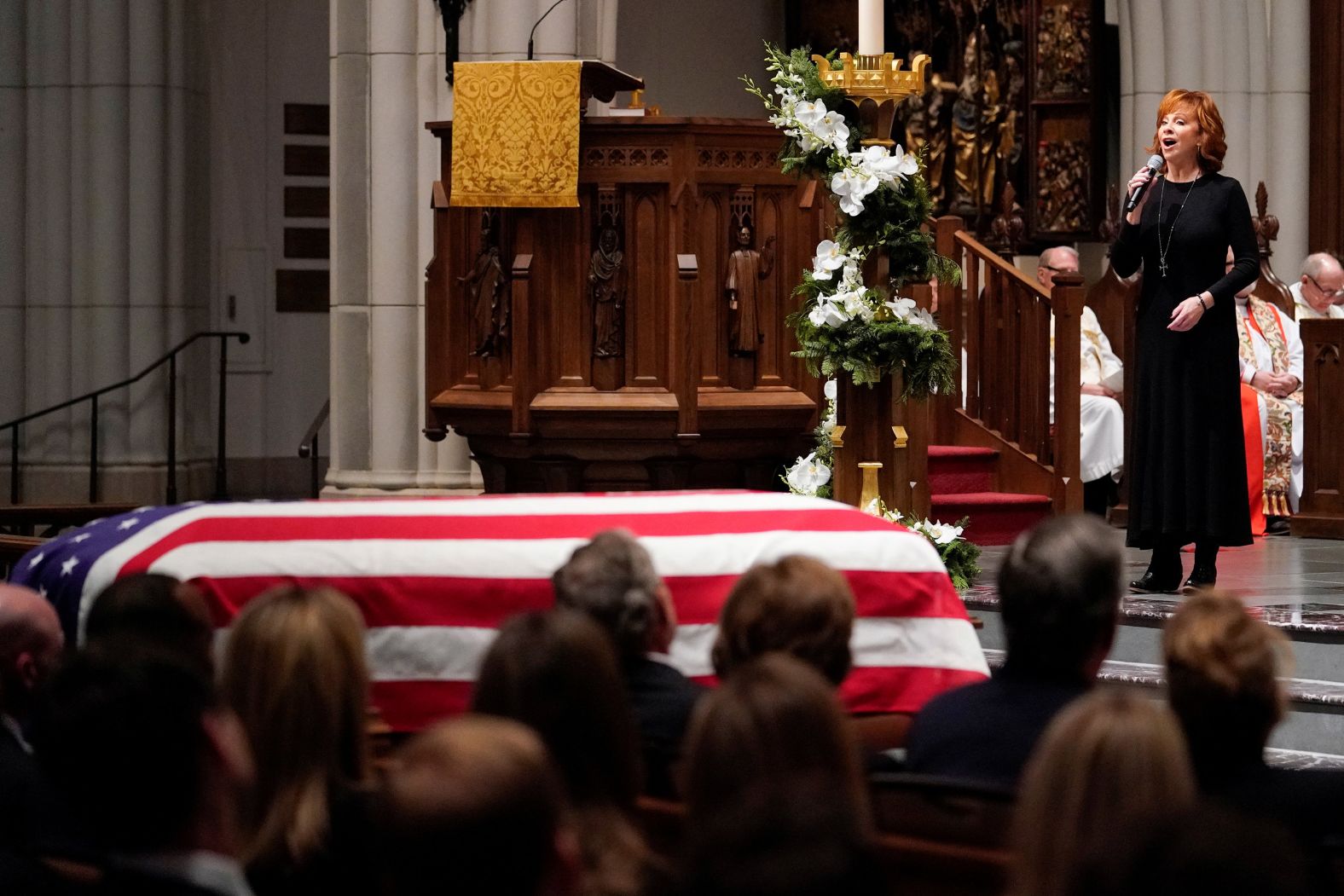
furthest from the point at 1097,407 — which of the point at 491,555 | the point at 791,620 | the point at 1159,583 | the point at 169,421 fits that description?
the point at 791,620

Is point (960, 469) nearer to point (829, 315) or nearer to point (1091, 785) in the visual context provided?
point (829, 315)

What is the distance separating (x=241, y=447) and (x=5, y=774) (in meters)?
9.80

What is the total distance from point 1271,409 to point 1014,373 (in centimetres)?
182

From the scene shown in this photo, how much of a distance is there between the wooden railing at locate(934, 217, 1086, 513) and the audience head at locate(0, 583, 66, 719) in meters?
5.69

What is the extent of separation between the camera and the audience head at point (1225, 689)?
8.77ft

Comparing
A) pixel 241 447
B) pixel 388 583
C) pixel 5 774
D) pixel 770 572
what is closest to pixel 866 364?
pixel 388 583

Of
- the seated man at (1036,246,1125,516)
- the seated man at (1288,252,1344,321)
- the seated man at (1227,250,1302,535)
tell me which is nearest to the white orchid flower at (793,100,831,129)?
the seated man at (1036,246,1125,516)

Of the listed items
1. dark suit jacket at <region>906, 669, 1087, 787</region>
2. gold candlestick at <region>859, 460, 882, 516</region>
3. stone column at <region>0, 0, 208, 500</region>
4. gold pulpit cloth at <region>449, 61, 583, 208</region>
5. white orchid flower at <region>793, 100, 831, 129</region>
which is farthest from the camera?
stone column at <region>0, 0, 208, 500</region>

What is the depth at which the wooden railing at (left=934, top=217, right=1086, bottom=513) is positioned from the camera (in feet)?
28.1

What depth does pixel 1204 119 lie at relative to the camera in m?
6.33

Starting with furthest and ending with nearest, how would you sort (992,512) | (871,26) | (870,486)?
(992,512), (870,486), (871,26)

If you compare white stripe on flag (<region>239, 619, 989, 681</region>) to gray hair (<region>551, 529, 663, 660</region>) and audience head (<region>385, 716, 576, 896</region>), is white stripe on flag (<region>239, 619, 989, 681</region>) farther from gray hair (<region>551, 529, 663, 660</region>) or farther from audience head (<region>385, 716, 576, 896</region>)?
audience head (<region>385, 716, 576, 896</region>)

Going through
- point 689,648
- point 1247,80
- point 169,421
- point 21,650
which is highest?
point 1247,80

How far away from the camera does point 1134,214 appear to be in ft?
21.1
